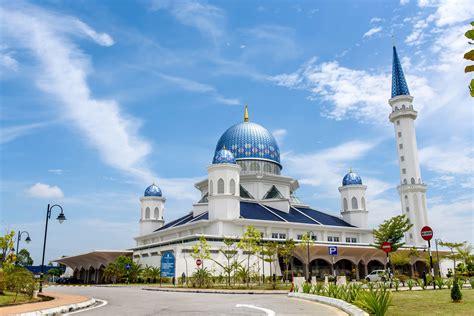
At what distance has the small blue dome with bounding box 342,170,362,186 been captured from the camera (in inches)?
2434

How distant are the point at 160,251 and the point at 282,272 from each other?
47.5 ft

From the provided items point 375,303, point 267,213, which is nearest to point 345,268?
point 267,213

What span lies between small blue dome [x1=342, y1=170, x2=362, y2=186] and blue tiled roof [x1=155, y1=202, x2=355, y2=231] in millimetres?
Answer: 5409

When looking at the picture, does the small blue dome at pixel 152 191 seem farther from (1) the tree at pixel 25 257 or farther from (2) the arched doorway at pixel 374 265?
(1) the tree at pixel 25 257

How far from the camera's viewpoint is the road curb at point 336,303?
39.1 feet

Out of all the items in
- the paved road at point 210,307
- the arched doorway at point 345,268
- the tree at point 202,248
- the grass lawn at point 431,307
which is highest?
the tree at point 202,248

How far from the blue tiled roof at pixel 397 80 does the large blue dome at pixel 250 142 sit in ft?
65.6

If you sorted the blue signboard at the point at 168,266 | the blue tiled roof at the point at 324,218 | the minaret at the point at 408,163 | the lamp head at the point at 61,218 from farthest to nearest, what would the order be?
1. the minaret at the point at 408,163
2. the blue tiled roof at the point at 324,218
3. the blue signboard at the point at 168,266
4. the lamp head at the point at 61,218

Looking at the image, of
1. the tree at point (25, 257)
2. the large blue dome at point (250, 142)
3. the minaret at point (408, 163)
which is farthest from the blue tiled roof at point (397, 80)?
the tree at point (25, 257)

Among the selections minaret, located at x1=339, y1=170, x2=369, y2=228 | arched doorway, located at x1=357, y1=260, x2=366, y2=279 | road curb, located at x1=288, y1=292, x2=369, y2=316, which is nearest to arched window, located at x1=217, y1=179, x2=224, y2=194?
minaret, located at x1=339, y1=170, x2=369, y2=228

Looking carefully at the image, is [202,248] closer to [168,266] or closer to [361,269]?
[168,266]

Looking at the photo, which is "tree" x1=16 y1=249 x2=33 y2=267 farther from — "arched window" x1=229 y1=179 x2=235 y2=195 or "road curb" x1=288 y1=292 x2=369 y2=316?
"road curb" x1=288 y1=292 x2=369 y2=316

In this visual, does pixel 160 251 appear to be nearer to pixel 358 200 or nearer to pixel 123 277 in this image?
pixel 123 277

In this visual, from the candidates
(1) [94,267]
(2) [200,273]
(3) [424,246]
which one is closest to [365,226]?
(3) [424,246]
